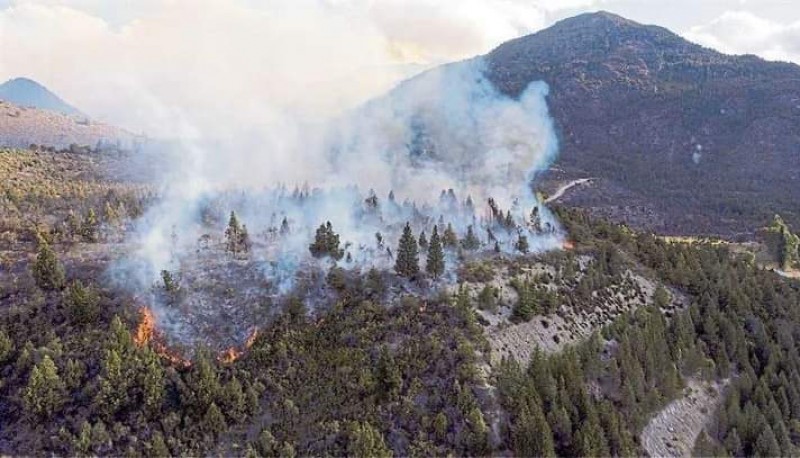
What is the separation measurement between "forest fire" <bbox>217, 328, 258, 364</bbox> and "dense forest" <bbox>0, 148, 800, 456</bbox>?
1.83 feet

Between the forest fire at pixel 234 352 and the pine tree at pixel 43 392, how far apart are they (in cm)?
1142

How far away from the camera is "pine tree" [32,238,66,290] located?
178 feet

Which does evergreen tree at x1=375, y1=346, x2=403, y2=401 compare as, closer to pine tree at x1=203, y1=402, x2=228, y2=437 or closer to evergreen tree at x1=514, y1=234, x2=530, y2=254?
pine tree at x1=203, y1=402, x2=228, y2=437

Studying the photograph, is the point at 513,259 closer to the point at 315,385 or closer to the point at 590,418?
the point at 590,418

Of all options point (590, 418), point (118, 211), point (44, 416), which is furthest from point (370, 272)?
point (118, 211)

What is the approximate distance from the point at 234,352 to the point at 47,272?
18.5 metres

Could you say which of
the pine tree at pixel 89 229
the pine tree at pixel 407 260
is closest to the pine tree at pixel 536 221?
the pine tree at pixel 407 260

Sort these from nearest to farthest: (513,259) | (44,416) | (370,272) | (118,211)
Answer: (44,416) < (370,272) < (513,259) < (118,211)

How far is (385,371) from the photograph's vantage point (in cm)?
4700

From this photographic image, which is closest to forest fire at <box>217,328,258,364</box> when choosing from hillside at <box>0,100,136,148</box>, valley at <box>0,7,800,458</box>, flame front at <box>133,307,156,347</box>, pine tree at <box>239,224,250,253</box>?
valley at <box>0,7,800,458</box>

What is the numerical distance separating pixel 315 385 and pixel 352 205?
39.5 meters

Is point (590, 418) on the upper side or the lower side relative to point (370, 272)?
lower

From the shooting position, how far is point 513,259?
6962cm

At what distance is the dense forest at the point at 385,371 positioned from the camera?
42906mm
